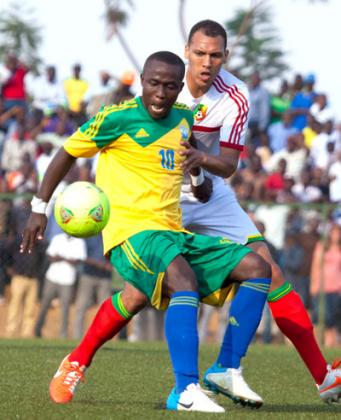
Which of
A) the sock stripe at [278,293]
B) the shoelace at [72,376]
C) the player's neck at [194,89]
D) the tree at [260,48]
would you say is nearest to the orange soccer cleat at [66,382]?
the shoelace at [72,376]

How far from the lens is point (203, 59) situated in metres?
8.23

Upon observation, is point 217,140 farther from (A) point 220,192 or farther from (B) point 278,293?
(B) point 278,293

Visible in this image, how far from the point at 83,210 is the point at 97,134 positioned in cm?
49

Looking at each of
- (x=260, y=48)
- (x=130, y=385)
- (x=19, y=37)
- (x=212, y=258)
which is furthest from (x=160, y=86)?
(x=260, y=48)

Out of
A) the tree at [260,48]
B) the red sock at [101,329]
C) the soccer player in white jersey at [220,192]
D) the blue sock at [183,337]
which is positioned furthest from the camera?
the tree at [260,48]

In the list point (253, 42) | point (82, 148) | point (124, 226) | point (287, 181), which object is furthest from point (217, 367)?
point (253, 42)

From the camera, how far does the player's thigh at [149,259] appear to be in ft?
23.1

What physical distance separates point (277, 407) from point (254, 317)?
716mm

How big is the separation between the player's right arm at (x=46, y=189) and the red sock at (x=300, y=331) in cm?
173

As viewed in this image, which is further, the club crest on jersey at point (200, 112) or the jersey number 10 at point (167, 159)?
the club crest on jersey at point (200, 112)

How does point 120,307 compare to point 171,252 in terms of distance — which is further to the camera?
point 120,307

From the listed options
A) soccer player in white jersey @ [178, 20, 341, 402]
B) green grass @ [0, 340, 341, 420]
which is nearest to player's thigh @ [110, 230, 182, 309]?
green grass @ [0, 340, 341, 420]

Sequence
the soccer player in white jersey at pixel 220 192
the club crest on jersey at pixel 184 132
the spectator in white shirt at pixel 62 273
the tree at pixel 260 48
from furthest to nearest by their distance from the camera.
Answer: the tree at pixel 260 48 < the spectator in white shirt at pixel 62 273 < the soccer player in white jersey at pixel 220 192 < the club crest on jersey at pixel 184 132

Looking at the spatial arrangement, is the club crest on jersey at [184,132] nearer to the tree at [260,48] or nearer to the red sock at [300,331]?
the red sock at [300,331]
